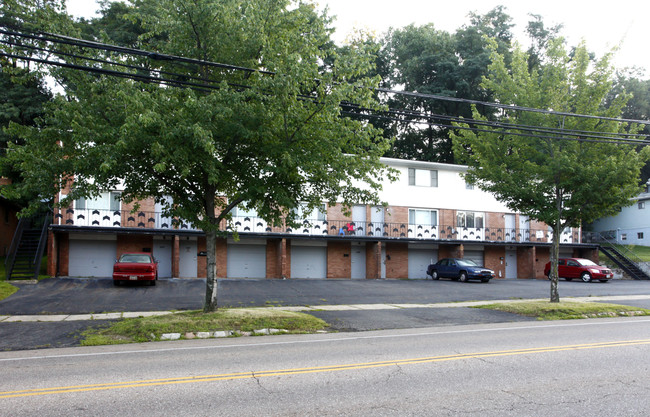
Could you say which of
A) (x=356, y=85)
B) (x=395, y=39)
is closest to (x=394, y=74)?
(x=395, y=39)

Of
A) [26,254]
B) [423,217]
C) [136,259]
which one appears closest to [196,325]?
[136,259]

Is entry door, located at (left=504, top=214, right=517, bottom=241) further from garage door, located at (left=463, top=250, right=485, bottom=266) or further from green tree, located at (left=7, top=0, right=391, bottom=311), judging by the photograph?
green tree, located at (left=7, top=0, right=391, bottom=311)

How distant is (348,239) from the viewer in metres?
31.6

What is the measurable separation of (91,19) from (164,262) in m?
20.3

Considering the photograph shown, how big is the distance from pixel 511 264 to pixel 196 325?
3092cm

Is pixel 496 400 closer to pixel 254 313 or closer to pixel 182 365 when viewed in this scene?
pixel 182 365

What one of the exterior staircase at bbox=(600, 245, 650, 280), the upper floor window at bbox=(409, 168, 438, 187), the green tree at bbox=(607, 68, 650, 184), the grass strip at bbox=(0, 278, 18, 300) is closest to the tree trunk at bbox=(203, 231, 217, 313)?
the grass strip at bbox=(0, 278, 18, 300)

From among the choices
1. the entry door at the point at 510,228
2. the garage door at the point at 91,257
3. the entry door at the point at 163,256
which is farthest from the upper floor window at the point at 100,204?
the entry door at the point at 510,228

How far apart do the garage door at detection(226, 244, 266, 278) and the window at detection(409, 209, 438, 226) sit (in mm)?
10783

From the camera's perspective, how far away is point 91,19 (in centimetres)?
3653

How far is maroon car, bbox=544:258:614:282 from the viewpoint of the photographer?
3180 cm

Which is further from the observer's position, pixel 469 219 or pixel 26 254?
pixel 469 219

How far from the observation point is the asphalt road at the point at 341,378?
18.9ft

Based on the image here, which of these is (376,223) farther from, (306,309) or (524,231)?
(306,309)
